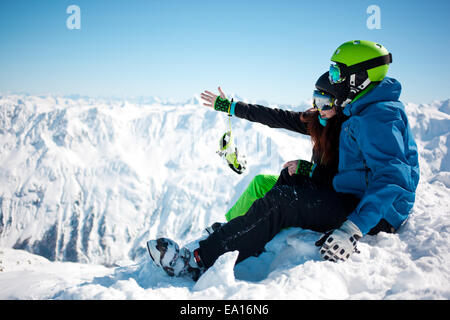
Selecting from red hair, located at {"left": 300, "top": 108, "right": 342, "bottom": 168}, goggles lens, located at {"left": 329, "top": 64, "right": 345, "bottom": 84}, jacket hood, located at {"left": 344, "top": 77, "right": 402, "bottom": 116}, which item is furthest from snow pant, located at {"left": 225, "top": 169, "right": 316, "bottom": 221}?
goggles lens, located at {"left": 329, "top": 64, "right": 345, "bottom": 84}

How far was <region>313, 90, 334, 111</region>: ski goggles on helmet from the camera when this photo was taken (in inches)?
167

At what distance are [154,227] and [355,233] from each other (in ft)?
595

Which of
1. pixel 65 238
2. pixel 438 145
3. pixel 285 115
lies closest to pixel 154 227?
pixel 65 238

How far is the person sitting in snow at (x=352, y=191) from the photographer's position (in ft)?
10.3

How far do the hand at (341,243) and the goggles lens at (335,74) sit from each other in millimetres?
2223

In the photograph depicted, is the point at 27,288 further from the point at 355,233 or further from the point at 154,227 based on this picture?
the point at 154,227

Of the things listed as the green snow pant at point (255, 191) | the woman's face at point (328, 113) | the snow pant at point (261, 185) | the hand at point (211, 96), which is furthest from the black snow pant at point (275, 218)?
the hand at point (211, 96)

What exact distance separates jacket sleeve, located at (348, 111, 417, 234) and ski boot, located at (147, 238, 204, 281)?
2.20m

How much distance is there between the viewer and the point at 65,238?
168 metres

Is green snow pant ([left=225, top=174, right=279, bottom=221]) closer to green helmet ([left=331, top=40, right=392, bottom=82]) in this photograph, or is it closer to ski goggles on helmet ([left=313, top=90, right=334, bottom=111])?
ski goggles on helmet ([left=313, top=90, right=334, bottom=111])

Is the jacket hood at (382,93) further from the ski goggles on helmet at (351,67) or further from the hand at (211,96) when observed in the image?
the hand at (211,96)

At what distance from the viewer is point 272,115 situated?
5.89 metres

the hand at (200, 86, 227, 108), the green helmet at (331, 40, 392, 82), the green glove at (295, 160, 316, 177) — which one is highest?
the green helmet at (331, 40, 392, 82)

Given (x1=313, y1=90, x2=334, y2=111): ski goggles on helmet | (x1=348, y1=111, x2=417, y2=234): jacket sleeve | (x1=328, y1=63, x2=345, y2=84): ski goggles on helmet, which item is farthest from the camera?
(x1=313, y1=90, x2=334, y2=111): ski goggles on helmet
